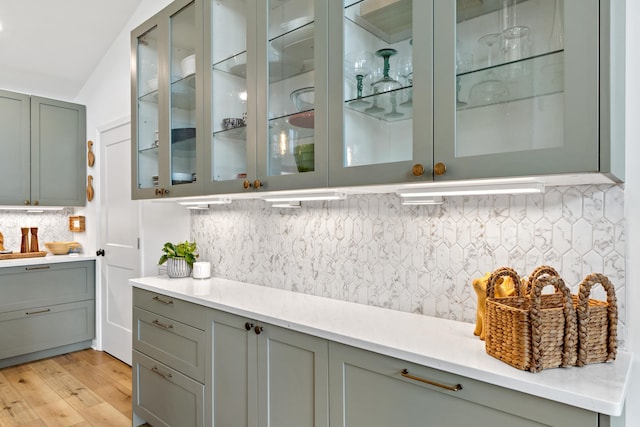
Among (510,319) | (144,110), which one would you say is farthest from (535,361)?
(144,110)

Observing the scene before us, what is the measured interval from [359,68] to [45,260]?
3507mm

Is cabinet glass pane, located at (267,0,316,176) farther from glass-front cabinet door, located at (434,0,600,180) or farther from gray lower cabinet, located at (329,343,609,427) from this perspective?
gray lower cabinet, located at (329,343,609,427)

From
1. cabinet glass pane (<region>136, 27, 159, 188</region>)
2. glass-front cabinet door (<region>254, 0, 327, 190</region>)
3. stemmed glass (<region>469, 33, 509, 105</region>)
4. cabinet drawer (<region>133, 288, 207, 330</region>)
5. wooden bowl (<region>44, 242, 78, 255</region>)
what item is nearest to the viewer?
stemmed glass (<region>469, 33, 509, 105</region>)

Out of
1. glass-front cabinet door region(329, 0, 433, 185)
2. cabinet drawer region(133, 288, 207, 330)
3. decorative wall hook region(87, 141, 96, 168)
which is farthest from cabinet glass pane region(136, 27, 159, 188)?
decorative wall hook region(87, 141, 96, 168)

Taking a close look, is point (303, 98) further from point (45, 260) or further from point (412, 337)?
point (45, 260)

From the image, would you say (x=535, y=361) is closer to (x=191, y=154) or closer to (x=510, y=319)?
(x=510, y=319)

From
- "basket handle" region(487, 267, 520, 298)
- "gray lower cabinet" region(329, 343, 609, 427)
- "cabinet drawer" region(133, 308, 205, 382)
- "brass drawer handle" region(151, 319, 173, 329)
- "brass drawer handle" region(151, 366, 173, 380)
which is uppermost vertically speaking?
"basket handle" region(487, 267, 520, 298)

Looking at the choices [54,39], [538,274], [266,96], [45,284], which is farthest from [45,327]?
[538,274]

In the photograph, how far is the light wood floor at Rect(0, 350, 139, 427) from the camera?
2625 millimetres

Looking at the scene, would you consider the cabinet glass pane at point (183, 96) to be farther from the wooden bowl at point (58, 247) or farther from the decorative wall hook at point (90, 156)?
the wooden bowl at point (58, 247)

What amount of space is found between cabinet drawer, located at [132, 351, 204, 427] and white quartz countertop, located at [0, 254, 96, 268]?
1750 millimetres

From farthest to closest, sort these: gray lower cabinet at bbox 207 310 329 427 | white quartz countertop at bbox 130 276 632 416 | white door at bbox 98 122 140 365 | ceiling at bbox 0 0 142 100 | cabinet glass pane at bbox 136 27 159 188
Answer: white door at bbox 98 122 140 365, ceiling at bbox 0 0 142 100, cabinet glass pane at bbox 136 27 159 188, gray lower cabinet at bbox 207 310 329 427, white quartz countertop at bbox 130 276 632 416

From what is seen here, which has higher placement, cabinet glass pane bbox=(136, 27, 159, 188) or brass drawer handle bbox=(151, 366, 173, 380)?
cabinet glass pane bbox=(136, 27, 159, 188)

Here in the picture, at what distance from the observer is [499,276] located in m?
1.26
